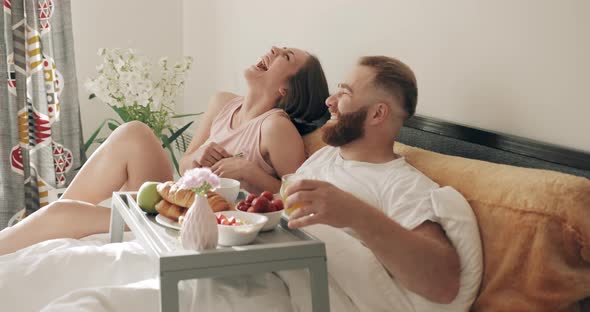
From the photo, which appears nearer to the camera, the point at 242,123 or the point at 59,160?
the point at 242,123

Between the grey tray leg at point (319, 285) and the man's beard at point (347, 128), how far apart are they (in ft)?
1.80

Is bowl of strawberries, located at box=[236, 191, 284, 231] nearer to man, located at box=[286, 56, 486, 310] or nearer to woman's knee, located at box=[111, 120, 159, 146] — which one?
man, located at box=[286, 56, 486, 310]

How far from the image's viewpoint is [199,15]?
161 inches

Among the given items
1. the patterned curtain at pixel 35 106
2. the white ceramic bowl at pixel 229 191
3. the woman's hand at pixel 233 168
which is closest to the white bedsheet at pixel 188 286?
the white ceramic bowl at pixel 229 191

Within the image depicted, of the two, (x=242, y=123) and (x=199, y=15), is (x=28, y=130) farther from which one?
(x=242, y=123)

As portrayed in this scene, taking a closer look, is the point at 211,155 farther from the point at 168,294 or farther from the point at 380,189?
the point at 168,294

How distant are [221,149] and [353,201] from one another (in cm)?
111

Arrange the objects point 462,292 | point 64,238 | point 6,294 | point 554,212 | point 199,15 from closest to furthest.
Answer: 1. point 554,212
2. point 462,292
3. point 6,294
4. point 64,238
5. point 199,15

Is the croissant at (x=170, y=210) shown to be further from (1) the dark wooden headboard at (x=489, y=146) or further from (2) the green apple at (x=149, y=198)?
(1) the dark wooden headboard at (x=489, y=146)

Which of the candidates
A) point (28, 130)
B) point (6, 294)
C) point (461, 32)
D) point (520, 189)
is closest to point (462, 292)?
point (520, 189)

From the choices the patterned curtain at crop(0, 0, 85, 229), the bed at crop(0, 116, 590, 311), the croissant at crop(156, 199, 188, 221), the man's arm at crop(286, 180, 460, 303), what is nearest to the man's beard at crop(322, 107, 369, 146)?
the bed at crop(0, 116, 590, 311)

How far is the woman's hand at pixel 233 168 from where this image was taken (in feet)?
7.88

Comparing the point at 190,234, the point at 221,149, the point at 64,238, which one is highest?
the point at 190,234

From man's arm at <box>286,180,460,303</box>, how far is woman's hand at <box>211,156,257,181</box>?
2.86 ft
